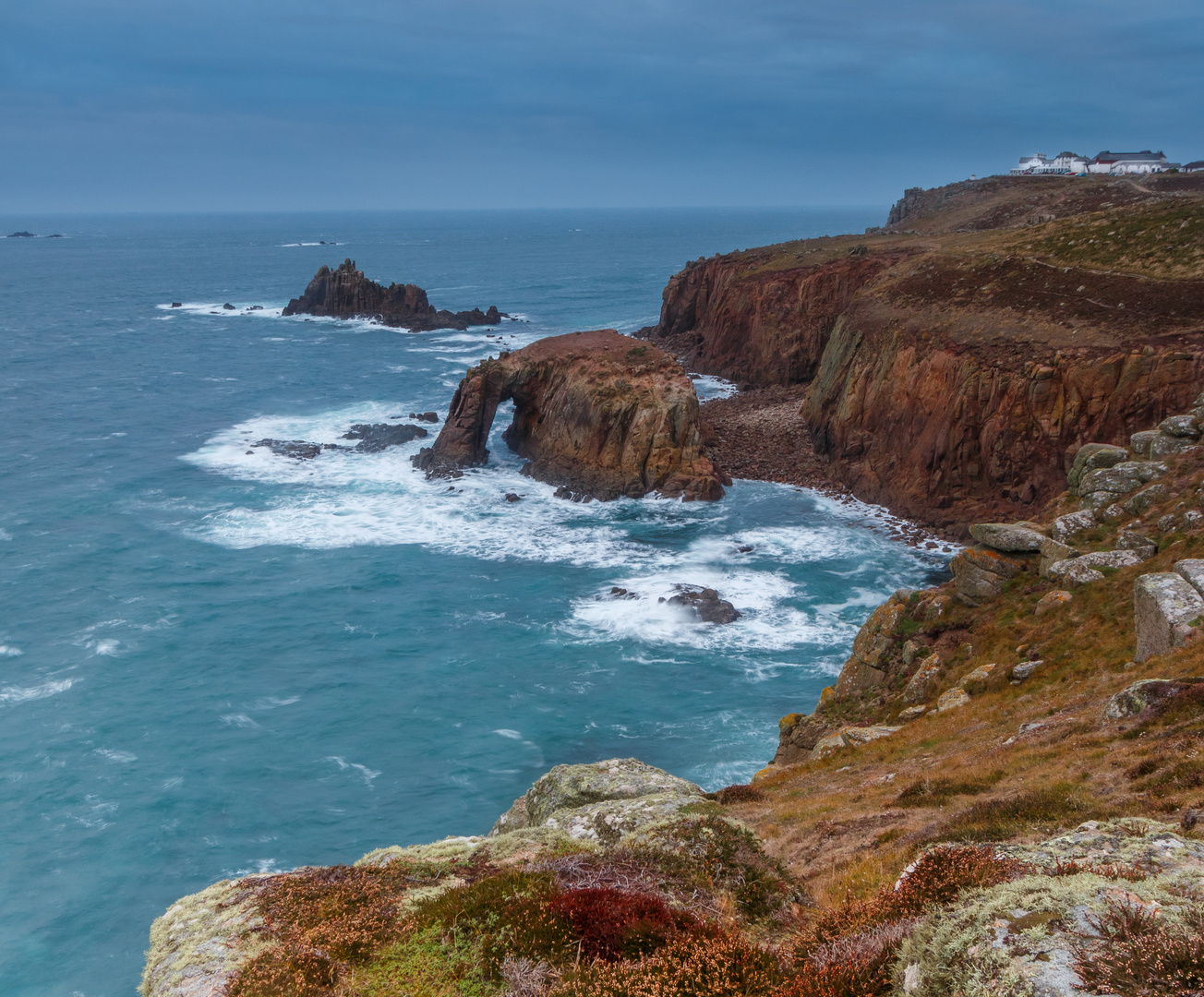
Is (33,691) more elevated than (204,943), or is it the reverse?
(204,943)

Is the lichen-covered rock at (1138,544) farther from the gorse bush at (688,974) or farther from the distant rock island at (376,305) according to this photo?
the distant rock island at (376,305)

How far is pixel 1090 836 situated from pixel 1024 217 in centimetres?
10527

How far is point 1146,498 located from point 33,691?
43002 millimetres

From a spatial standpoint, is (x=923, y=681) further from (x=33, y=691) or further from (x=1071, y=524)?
(x=33, y=691)

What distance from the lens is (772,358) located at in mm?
75188

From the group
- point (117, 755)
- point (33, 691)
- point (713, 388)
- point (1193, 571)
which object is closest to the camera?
point (1193, 571)

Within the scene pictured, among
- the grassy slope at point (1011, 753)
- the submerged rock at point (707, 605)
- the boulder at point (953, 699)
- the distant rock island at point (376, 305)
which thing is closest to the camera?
the grassy slope at point (1011, 753)

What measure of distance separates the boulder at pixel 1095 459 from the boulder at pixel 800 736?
14.8 meters

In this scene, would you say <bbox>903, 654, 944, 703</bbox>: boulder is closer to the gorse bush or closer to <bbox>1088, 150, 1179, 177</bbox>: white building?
the gorse bush

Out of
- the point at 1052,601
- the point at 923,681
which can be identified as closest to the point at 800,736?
the point at 923,681

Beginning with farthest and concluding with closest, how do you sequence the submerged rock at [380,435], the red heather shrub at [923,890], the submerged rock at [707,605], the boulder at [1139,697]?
the submerged rock at [380,435] < the submerged rock at [707,605] < the boulder at [1139,697] < the red heather shrub at [923,890]

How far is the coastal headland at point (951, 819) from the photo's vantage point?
268 inches

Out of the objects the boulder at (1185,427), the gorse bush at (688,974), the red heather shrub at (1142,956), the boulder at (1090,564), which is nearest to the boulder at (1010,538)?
the boulder at (1090,564)

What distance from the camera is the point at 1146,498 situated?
81.7 feet
